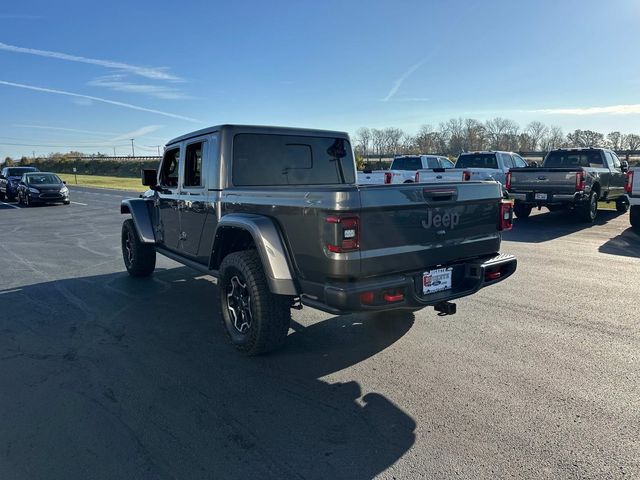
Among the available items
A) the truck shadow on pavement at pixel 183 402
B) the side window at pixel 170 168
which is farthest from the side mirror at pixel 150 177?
the truck shadow on pavement at pixel 183 402

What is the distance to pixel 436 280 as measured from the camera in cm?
365

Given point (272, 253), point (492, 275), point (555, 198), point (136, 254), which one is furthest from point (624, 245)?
point (136, 254)

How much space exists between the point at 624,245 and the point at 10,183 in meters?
26.2

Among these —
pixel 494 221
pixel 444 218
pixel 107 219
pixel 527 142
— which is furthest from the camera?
pixel 527 142

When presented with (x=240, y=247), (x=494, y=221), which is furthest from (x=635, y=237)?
(x=240, y=247)

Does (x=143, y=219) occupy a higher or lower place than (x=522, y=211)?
higher

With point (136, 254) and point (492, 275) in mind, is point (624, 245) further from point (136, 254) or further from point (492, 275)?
point (136, 254)

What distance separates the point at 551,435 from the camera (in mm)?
2820

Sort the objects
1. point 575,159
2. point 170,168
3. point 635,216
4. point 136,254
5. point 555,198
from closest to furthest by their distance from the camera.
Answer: point 170,168 → point 136,254 → point 635,216 → point 555,198 → point 575,159

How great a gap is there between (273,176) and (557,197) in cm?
965

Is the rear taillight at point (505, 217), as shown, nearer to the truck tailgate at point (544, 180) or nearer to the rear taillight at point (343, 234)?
the rear taillight at point (343, 234)

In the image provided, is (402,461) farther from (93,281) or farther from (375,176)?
(375,176)

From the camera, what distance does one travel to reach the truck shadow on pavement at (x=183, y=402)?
2615 millimetres

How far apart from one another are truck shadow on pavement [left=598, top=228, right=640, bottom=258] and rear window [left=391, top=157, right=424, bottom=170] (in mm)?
8209
